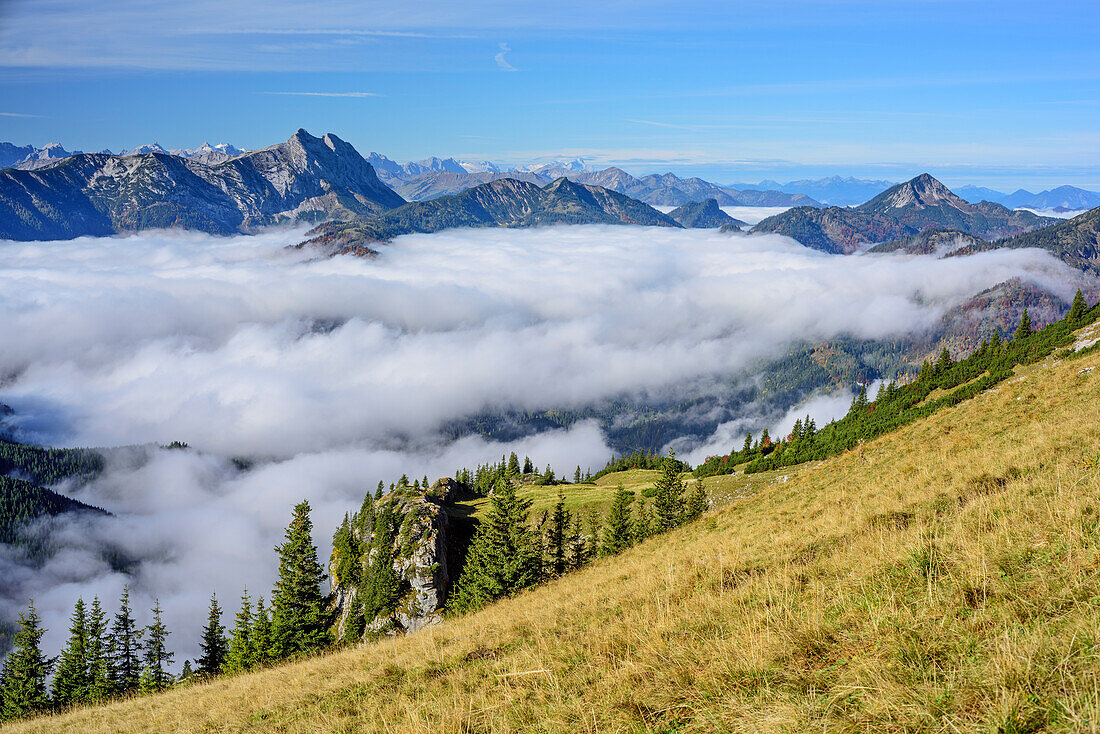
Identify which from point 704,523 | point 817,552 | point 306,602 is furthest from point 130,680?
point 817,552

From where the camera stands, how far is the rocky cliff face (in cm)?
5916

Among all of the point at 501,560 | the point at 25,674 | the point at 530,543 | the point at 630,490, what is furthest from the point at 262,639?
the point at 630,490

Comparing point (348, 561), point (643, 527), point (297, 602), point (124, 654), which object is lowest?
point (348, 561)

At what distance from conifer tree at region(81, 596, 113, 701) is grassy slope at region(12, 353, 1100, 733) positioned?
36.3 m

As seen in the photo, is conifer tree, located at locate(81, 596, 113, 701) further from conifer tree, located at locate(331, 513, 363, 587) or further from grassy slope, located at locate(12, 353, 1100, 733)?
grassy slope, located at locate(12, 353, 1100, 733)

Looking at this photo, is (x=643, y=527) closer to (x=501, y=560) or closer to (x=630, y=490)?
(x=501, y=560)

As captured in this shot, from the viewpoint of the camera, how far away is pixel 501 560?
1516 inches

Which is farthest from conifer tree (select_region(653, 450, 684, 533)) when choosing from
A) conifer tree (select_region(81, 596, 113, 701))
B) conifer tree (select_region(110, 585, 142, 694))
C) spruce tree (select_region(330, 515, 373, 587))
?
conifer tree (select_region(81, 596, 113, 701))

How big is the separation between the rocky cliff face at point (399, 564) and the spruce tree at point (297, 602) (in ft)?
46.4

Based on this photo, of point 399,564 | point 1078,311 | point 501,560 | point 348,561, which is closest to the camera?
point 501,560

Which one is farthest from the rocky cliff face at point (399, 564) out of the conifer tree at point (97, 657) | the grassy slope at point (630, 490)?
the conifer tree at point (97, 657)

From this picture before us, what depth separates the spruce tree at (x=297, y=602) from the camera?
3781 cm

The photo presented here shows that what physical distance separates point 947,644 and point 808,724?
1833 millimetres

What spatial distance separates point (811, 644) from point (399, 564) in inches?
2661
